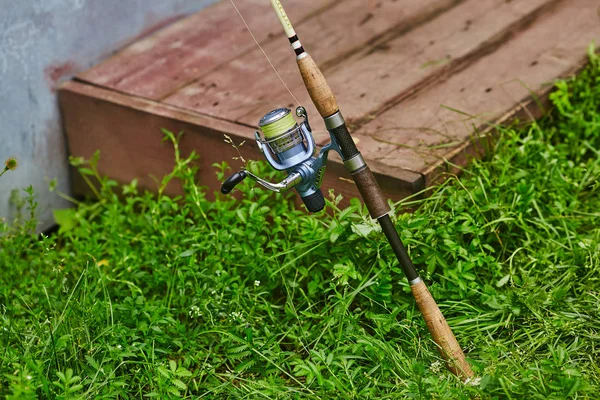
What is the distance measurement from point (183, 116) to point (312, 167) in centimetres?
105

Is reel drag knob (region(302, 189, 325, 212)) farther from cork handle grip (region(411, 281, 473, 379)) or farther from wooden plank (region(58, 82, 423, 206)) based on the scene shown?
wooden plank (region(58, 82, 423, 206))

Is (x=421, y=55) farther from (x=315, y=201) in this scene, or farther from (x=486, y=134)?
(x=315, y=201)

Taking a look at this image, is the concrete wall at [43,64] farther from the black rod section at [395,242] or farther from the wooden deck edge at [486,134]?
the black rod section at [395,242]

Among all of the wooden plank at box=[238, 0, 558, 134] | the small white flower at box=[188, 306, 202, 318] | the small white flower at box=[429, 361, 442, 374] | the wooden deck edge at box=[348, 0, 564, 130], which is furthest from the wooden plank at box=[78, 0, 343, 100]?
the small white flower at box=[429, 361, 442, 374]

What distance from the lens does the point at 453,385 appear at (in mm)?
2102

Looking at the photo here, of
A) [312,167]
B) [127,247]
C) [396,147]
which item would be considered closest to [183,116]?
[127,247]

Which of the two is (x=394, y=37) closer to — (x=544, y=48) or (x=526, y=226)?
(x=544, y=48)

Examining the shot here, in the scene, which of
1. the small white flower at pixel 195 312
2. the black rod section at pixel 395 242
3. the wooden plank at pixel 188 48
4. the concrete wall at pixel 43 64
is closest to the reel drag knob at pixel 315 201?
the black rod section at pixel 395 242

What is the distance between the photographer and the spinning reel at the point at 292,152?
6.81 ft


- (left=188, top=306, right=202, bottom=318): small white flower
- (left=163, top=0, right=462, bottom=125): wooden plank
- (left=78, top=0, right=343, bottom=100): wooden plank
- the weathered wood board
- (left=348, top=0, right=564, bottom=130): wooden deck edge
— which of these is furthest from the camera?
(left=78, top=0, right=343, bottom=100): wooden plank

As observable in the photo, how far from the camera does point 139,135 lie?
10.5 feet

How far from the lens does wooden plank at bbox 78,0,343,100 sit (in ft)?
11.0

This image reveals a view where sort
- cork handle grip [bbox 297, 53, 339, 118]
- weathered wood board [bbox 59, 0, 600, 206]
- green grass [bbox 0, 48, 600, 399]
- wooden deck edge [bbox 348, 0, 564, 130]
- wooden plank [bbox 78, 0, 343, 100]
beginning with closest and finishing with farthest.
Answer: cork handle grip [bbox 297, 53, 339, 118]
green grass [bbox 0, 48, 600, 399]
weathered wood board [bbox 59, 0, 600, 206]
wooden deck edge [bbox 348, 0, 564, 130]
wooden plank [bbox 78, 0, 343, 100]

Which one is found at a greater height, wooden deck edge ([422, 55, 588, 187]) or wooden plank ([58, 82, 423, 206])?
wooden plank ([58, 82, 423, 206])
